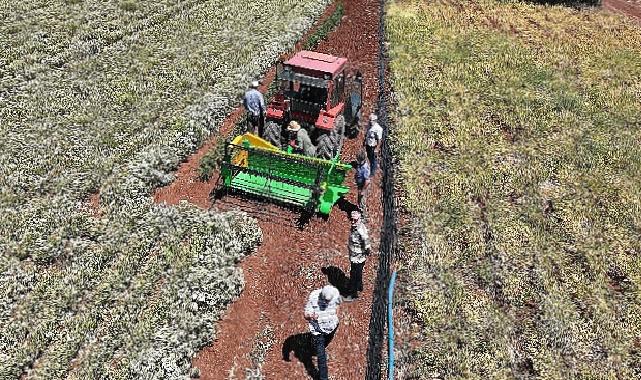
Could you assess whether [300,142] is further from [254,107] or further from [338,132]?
[254,107]

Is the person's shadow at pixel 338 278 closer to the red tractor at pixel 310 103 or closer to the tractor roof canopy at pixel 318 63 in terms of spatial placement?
the red tractor at pixel 310 103

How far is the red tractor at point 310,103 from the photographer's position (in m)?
15.5

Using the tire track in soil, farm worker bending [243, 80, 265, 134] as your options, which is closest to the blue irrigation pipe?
the tire track in soil

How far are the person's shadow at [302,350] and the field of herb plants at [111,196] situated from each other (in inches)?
57.2

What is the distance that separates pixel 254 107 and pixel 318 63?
2.19 m

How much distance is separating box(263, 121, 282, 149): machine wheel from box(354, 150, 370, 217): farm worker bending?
2.28 meters

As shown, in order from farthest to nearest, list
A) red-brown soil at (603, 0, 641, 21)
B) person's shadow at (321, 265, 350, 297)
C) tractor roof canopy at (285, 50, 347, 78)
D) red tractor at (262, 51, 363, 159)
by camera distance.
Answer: red-brown soil at (603, 0, 641, 21) → tractor roof canopy at (285, 50, 347, 78) → red tractor at (262, 51, 363, 159) → person's shadow at (321, 265, 350, 297)

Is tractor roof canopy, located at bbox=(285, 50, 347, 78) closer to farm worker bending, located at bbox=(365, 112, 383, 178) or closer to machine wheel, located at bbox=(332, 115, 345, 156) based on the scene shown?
machine wheel, located at bbox=(332, 115, 345, 156)

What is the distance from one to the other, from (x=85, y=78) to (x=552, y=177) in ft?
51.4

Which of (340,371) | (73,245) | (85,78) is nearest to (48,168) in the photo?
(73,245)

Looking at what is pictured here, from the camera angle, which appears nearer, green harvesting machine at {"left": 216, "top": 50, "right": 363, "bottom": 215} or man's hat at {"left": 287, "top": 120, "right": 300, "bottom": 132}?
green harvesting machine at {"left": 216, "top": 50, "right": 363, "bottom": 215}

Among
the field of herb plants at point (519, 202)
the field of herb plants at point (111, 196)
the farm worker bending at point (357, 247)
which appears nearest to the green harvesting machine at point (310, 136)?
the field of herb plants at point (111, 196)

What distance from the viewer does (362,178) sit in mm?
14398

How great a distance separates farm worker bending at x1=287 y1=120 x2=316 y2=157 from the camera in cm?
1495
